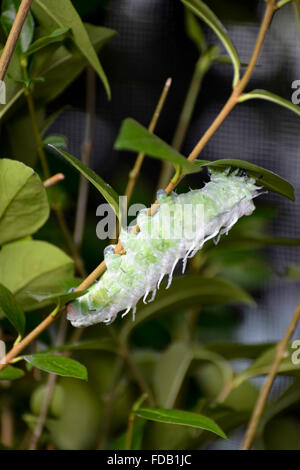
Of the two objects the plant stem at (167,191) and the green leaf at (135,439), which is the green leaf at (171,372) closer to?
the green leaf at (135,439)

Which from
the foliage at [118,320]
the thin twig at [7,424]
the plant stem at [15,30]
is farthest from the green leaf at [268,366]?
the plant stem at [15,30]

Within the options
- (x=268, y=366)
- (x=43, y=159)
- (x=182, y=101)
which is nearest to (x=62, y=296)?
(x=43, y=159)

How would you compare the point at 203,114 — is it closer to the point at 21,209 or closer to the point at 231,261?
the point at 231,261

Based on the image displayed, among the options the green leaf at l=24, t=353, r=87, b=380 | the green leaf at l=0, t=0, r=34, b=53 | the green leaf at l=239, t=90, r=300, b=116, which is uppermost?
the green leaf at l=0, t=0, r=34, b=53

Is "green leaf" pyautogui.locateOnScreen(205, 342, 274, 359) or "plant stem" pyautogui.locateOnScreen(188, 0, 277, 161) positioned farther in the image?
"green leaf" pyautogui.locateOnScreen(205, 342, 274, 359)

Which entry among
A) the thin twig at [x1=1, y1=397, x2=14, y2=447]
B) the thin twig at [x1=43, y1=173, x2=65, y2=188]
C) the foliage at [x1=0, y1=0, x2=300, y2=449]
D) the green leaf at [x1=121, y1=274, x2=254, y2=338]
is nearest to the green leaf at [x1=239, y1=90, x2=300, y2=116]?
the foliage at [x1=0, y1=0, x2=300, y2=449]

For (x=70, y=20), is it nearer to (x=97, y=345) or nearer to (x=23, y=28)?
(x=23, y=28)

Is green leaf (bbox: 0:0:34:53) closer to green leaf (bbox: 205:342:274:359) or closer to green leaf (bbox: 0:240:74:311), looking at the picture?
green leaf (bbox: 0:240:74:311)
